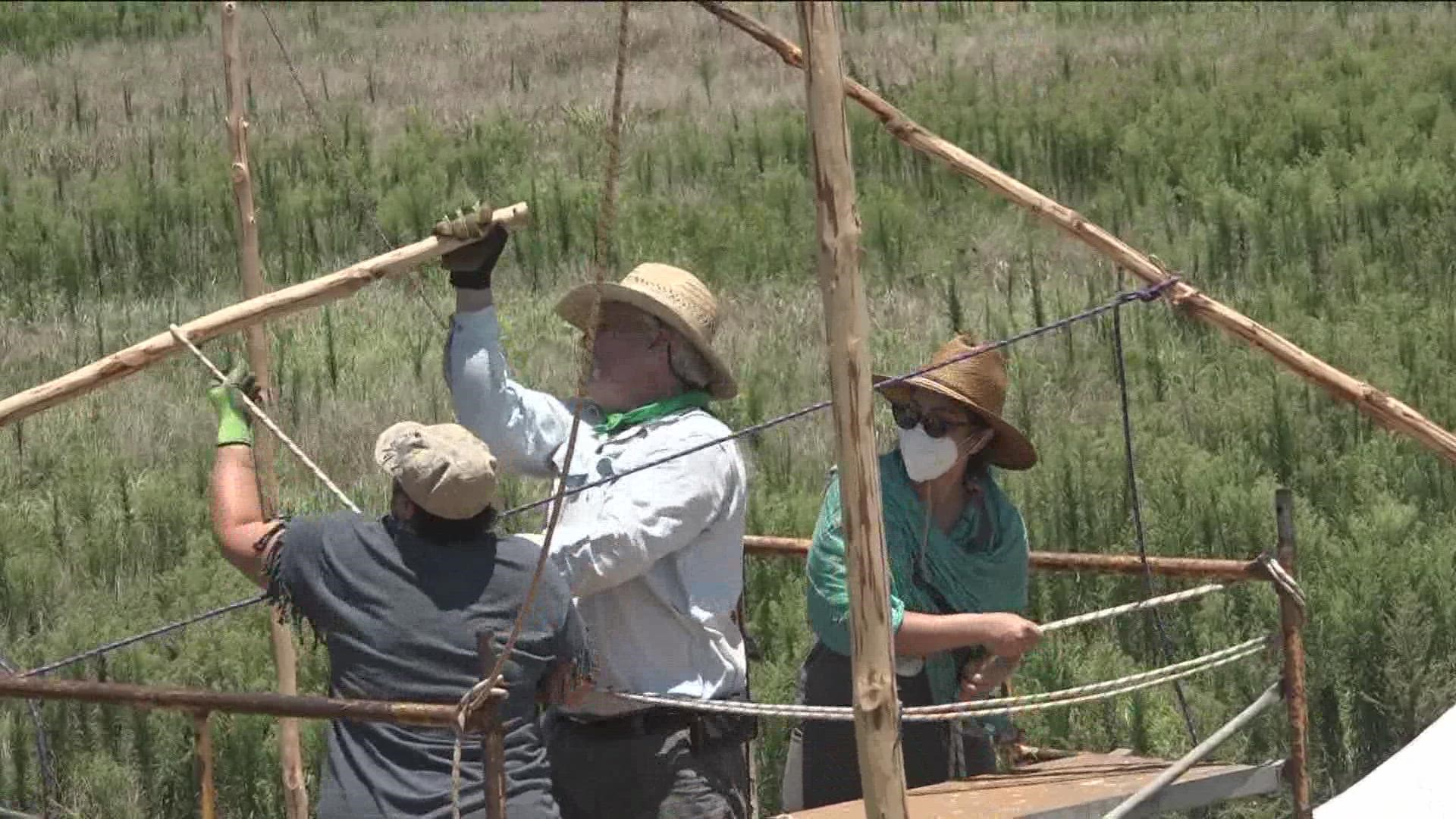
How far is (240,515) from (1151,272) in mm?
2325

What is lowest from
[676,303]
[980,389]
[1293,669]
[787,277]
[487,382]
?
[787,277]

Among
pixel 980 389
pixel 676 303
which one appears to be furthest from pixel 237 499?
pixel 980 389

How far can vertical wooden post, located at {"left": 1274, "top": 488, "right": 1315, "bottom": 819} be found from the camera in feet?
18.2

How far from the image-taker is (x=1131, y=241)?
13391 mm

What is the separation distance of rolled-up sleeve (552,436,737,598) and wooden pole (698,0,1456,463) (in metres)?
1.29

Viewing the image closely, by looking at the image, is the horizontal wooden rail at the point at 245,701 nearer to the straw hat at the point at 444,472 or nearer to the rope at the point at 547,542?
the rope at the point at 547,542

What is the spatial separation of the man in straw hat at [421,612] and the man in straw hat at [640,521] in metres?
0.32

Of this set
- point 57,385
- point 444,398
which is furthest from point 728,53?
point 57,385

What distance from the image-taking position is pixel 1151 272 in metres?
6.14

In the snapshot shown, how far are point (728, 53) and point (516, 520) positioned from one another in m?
9.20

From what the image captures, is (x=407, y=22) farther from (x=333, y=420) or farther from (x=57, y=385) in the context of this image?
(x=57, y=385)

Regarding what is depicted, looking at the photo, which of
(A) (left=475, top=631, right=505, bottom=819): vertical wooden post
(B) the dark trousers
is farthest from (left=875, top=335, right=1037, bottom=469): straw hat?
(A) (left=475, top=631, right=505, bottom=819): vertical wooden post

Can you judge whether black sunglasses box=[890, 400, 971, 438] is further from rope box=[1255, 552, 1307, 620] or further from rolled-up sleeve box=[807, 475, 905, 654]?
rope box=[1255, 552, 1307, 620]

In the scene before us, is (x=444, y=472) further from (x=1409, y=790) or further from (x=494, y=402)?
(x=1409, y=790)
